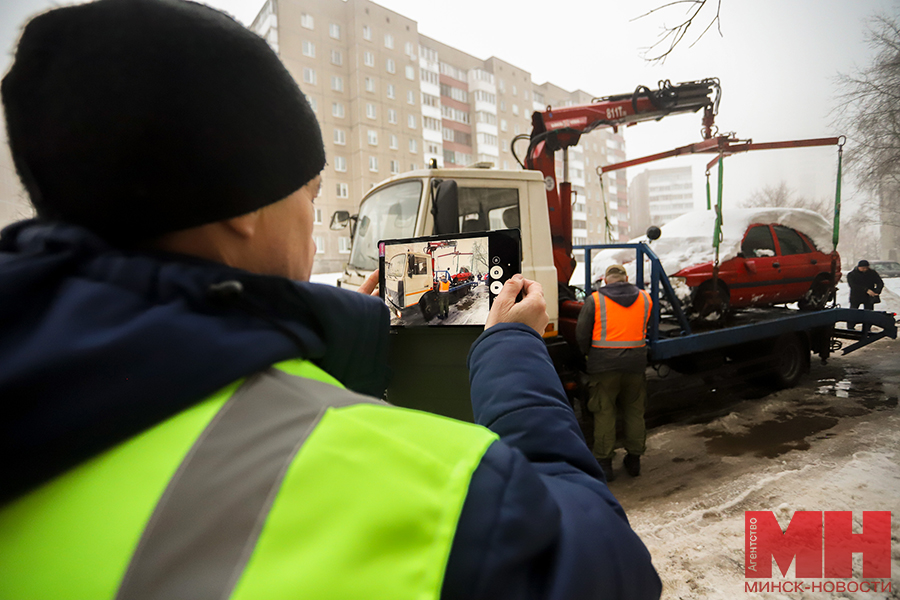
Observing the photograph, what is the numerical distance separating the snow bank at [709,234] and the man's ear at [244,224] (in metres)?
6.36

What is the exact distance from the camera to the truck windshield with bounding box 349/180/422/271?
134 inches

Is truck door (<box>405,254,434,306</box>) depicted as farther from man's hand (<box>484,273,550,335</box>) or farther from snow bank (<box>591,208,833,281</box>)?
snow bank (<box>591,208,833,281</box>)

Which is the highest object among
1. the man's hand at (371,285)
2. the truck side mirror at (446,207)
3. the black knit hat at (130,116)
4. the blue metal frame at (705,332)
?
the truck side mirror at (446,207)

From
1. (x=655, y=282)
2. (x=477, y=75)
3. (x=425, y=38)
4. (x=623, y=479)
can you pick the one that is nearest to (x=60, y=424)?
(x=623, y=479)

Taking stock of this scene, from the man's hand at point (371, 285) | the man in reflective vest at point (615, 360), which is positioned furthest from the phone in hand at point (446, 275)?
the man in reflective vest at point (615, 360)

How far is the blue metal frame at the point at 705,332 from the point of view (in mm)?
4629

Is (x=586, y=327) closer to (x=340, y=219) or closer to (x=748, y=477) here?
(x=748, y=477)

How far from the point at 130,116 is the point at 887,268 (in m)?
12.4

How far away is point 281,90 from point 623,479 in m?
4.18

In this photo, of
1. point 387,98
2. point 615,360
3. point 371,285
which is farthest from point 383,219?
point 387,98

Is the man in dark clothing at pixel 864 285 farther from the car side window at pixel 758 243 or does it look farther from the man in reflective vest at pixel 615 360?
the man in reflective vest at pixel 615 360

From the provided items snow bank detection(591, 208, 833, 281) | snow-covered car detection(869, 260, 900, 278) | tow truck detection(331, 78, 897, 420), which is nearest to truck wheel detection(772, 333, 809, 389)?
tow truck detection(331, 78, 897, 420)

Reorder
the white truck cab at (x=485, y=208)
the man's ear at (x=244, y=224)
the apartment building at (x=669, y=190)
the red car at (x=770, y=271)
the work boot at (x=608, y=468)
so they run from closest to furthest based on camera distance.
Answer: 1. the man's ear at (x=244, y=224)
2. the white truck cab at (x=485, y=208)
3. the work boot at (x=608, y=468)
4. the red car at (x=770, y=271)
5. the apartment building at (x=669, y=190)

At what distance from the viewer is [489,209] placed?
3.57 m
